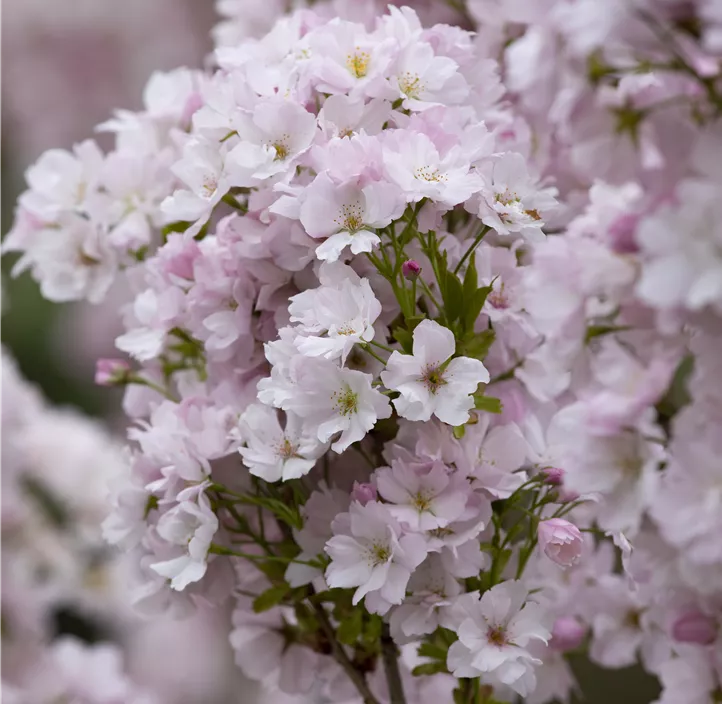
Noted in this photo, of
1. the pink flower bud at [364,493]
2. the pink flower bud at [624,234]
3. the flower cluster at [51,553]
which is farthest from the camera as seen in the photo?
the flower cluster at [51,553]

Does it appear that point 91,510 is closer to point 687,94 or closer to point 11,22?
point 687,94

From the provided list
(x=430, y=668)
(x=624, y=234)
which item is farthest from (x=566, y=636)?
(x=624, y=234)

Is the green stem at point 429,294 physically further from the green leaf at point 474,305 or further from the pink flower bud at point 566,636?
the pink flower bud at point 566,636

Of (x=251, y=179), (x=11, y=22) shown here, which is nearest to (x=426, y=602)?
(x=251, y=179)

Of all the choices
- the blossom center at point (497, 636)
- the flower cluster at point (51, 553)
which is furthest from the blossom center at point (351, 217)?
the flower cluster at point (51, 553)

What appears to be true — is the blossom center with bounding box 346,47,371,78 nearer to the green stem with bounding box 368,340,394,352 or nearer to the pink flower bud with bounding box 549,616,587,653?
the green stem with bounding box 368,340,394,352

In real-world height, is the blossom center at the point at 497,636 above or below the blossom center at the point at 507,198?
below

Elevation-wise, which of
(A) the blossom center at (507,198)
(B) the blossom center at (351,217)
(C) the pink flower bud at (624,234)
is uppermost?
(C) the pink flower bud at (624,234)

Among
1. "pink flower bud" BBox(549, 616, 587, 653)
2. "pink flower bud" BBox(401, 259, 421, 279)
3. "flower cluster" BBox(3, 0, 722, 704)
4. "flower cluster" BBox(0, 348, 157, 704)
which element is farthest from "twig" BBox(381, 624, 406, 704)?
"flower cluster" BBox(0, 348, 157, 704)
